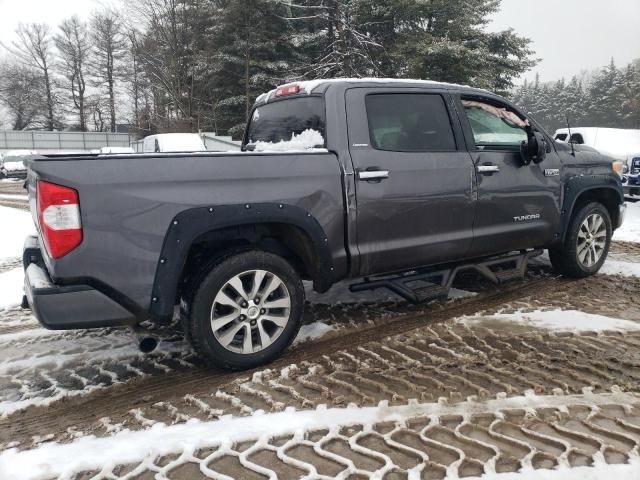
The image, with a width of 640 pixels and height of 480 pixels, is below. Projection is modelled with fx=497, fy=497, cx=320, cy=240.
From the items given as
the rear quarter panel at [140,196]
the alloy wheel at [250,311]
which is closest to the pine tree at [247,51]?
the rear quarter panel at [140,196]

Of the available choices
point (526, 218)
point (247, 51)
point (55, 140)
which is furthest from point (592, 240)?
point (55, 140)

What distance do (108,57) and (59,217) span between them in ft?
186

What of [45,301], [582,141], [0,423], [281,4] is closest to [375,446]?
[45,301]

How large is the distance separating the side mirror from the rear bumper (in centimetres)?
353

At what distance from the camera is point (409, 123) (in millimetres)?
3922

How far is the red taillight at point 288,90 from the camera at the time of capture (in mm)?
4005

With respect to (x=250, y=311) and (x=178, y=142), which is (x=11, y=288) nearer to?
(x=250, y=311)

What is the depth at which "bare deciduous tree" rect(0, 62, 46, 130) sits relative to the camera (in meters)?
52.6

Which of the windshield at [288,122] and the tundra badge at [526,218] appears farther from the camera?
the tundra badge at [526,218]

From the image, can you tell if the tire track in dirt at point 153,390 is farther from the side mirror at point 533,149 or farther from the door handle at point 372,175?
the side mirror at point 533,149

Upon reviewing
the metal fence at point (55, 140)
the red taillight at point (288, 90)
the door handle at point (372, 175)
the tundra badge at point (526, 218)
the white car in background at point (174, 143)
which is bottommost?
the tundra badge at point (526, 218)

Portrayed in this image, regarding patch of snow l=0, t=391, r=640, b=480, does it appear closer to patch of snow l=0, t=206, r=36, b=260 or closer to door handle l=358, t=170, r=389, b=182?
door handle l=358, t=170, r=389, b=182

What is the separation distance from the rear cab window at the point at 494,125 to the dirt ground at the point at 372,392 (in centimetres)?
148

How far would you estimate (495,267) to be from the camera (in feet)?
16.2
